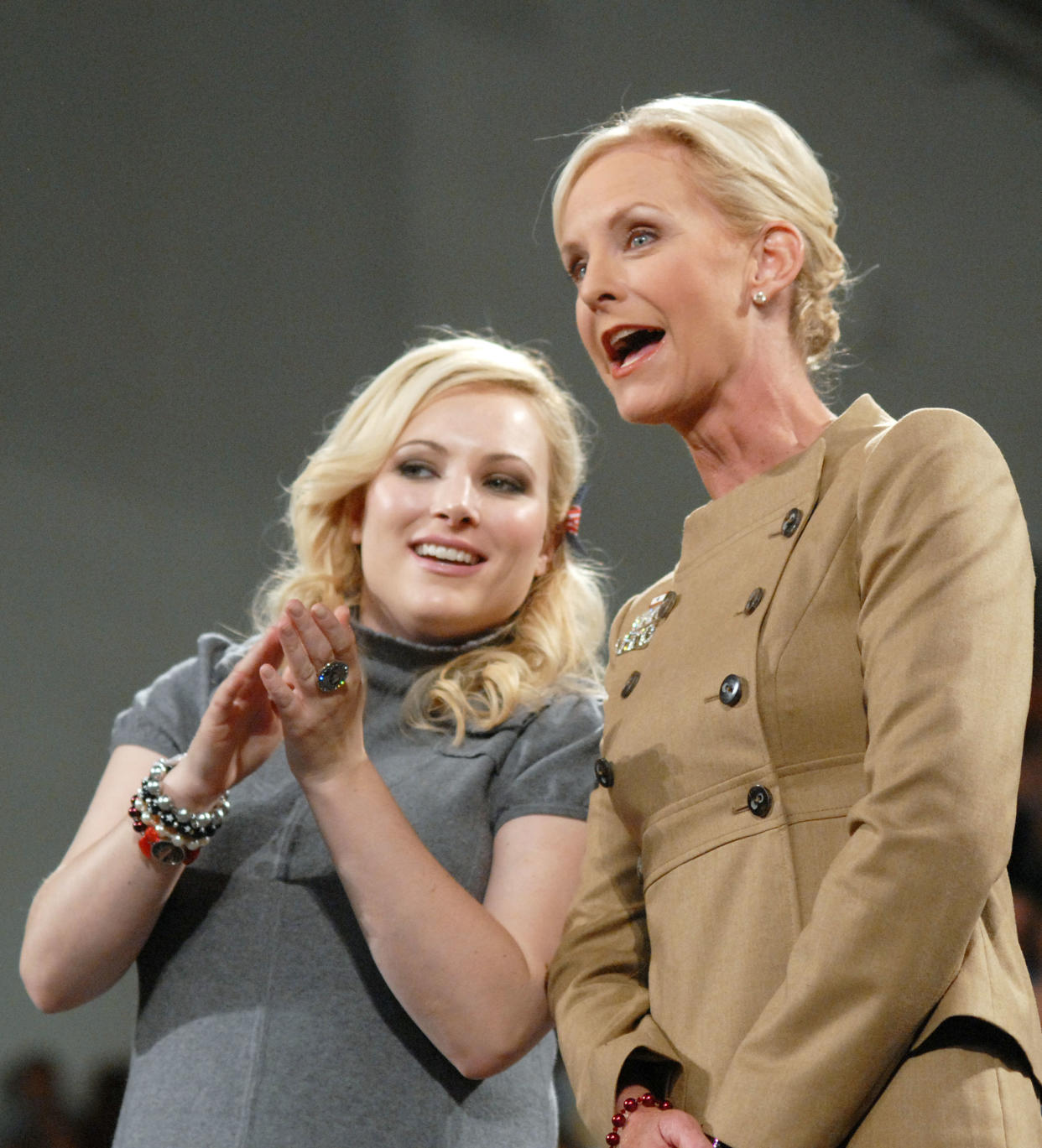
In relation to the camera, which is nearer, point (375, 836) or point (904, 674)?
point (904, 674)

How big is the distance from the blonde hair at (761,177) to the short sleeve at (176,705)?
2.53 feet

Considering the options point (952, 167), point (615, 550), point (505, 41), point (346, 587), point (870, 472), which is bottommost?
point (615, 550)

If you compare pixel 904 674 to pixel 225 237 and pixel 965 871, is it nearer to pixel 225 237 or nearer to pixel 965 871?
pixel 965 871

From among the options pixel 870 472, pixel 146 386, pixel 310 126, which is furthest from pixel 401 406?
pixel 310 126

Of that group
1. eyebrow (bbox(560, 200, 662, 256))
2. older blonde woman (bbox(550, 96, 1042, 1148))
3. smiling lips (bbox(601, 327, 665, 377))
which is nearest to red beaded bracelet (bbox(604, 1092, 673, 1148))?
older blonde woman (bbox(550, 96, 1042, 1148))

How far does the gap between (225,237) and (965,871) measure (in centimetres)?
240

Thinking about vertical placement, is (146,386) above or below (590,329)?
below

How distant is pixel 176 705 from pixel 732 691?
0.83m

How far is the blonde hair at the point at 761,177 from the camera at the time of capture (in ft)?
4.65

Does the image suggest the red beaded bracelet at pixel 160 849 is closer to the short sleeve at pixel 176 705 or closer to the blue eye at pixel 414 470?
the short sleeve at pixel 176 705

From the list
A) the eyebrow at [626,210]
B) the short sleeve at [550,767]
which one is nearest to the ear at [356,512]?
the short sleeve at [550,767]

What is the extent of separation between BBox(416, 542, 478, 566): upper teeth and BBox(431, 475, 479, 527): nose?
0.12 feet

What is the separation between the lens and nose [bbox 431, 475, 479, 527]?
5.74 ft

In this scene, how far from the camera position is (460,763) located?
5.34 feet
